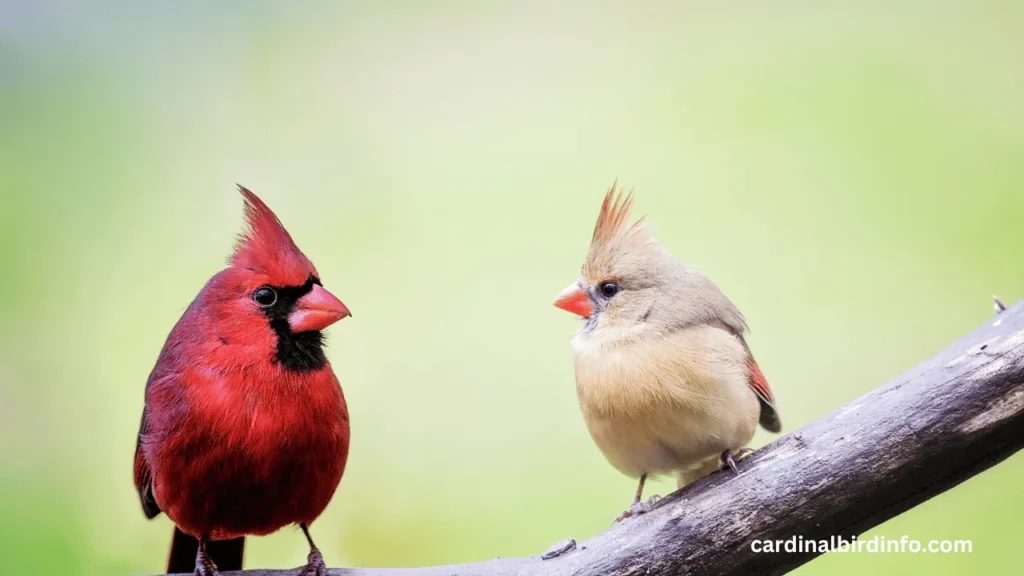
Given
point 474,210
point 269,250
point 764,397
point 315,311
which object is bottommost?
point 764,397

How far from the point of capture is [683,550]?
5.87 ft

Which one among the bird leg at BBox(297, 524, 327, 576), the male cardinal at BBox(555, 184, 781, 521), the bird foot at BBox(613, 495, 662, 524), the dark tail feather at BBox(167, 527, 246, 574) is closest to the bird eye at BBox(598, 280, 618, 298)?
the male cardinal at BBox(555, 184, 781, 521)

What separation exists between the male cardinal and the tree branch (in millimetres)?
92

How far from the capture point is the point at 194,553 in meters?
1.97

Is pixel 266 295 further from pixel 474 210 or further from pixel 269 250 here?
pixel 474 210

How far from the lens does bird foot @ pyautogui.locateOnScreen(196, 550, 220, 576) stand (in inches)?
72.0

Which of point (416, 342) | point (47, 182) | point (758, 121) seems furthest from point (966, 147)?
point (47, 182)

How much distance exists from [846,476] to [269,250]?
1.13 meters

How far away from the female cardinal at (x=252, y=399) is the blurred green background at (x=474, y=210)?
907 millimetres

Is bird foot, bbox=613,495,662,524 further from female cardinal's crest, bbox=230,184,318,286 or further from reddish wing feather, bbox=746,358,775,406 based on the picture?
female cardinal's crest, bbox=230,184,318,286

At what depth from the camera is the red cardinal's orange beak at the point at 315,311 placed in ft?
5.44

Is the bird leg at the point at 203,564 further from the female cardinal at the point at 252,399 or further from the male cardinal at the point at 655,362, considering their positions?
the male cardinal at the point at 655,362

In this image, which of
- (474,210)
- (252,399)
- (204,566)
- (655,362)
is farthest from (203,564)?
(474,210)

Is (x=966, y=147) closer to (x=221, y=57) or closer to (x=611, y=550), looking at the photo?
(x=611, y=550)
